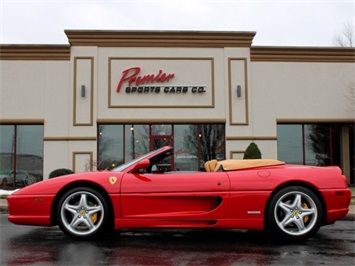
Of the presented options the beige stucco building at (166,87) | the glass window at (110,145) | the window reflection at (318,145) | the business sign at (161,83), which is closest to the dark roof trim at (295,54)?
the beige stucco building at (166,87)

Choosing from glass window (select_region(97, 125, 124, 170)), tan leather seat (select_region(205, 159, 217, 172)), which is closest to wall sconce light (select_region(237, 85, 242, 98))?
glass window (select_region(97, 125, 124, 170))

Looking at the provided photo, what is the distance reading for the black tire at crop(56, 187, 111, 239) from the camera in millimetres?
4410

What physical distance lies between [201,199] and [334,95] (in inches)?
501

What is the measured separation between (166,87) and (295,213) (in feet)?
36.3

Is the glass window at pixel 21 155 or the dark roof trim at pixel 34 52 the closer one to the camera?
the dark roof trim at pixel 34 52

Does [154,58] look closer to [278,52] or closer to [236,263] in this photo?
[278,52]

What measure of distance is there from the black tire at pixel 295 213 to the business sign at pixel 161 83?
35.3 feet

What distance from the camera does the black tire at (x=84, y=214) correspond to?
4.41m

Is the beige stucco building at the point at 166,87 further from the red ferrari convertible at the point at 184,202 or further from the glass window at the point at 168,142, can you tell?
the red ferrari convertible at the point at 184,202

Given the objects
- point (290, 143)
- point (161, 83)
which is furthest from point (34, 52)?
point (290, 143)

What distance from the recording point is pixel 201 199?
442 cm

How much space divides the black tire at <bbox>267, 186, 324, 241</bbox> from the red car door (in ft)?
Result: 1.90

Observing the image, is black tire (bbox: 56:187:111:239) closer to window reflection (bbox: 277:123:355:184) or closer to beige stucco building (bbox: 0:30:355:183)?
beige stucco building (bbox: 0:30:355:183)

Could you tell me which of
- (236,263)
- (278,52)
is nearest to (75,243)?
(236,263)
